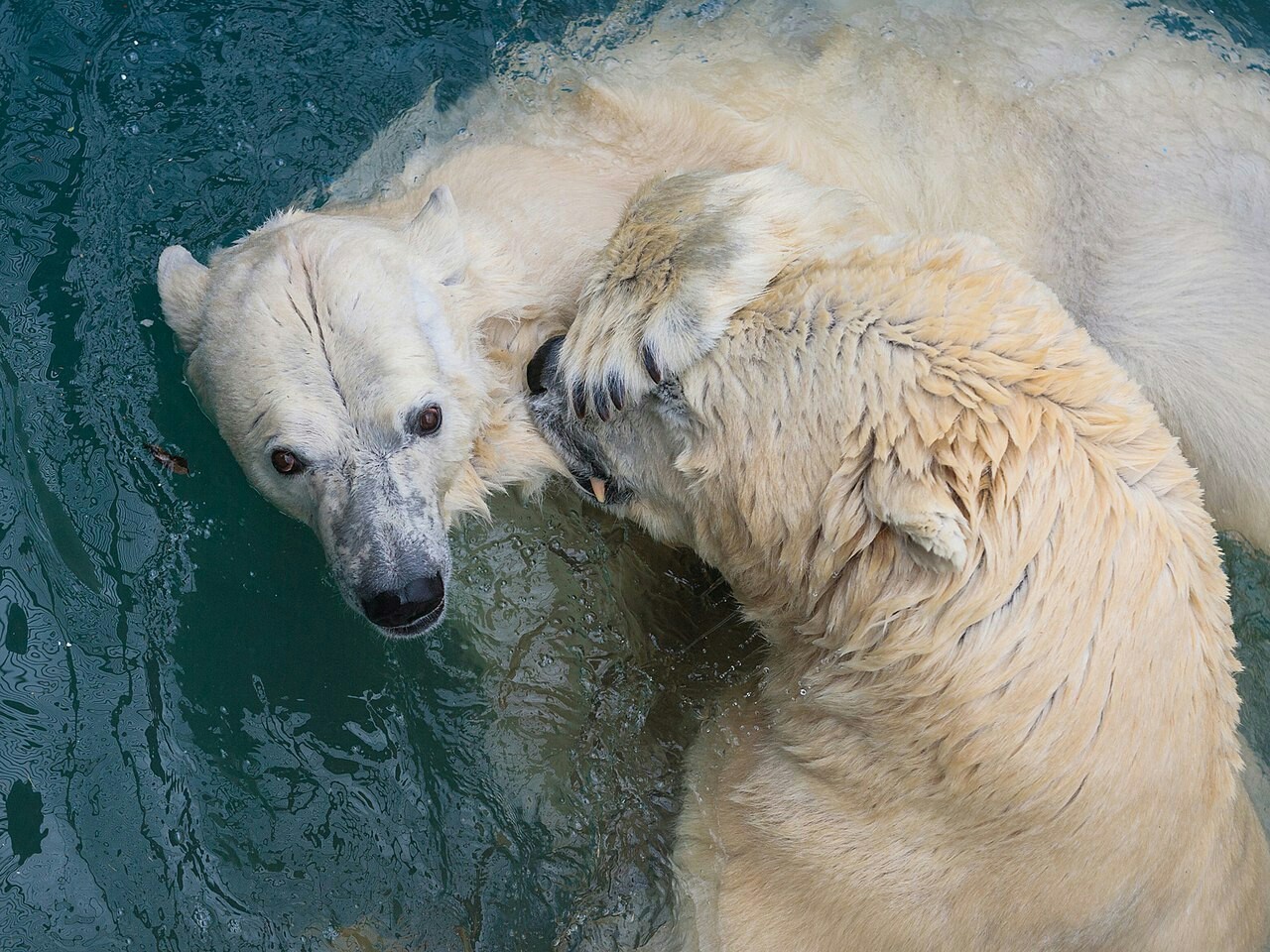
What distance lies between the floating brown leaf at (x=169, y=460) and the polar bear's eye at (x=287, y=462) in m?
1.08

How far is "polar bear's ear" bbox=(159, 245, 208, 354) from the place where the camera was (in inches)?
113

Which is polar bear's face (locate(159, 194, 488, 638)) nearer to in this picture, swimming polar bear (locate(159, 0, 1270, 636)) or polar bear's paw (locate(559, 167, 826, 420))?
swimming polar bear (locate(159, 0, 1270, 636))

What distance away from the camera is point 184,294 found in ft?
9.50

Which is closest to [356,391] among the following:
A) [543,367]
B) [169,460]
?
[543,367]

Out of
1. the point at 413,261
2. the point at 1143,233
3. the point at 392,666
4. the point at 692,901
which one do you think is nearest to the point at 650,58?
the point at 413,261

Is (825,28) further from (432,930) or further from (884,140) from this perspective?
(432,930)

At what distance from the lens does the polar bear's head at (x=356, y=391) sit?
2574mm

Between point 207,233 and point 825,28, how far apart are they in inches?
92.0

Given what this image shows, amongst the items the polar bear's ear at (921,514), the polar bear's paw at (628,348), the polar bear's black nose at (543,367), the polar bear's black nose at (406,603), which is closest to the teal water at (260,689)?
the polar bear's black nose at (543,367)

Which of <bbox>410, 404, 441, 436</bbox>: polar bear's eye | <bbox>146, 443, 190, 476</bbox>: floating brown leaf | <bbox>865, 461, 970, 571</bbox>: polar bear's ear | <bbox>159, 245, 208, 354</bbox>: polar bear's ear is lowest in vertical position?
<bbox>146, 443, 190, 476</bbox>: floating brown leaf

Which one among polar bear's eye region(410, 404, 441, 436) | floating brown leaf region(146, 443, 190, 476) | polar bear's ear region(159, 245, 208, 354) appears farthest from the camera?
floating brown leaf region(146, 443, 190, 476)

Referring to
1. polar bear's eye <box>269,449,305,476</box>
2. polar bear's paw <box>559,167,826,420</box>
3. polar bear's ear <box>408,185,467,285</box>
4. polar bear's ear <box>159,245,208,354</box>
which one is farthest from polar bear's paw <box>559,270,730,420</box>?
polar bear's ear <box>159,245,208,354</box>

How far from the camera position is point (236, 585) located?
3.55 metres

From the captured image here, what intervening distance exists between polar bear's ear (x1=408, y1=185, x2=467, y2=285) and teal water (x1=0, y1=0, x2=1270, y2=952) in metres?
0.78
